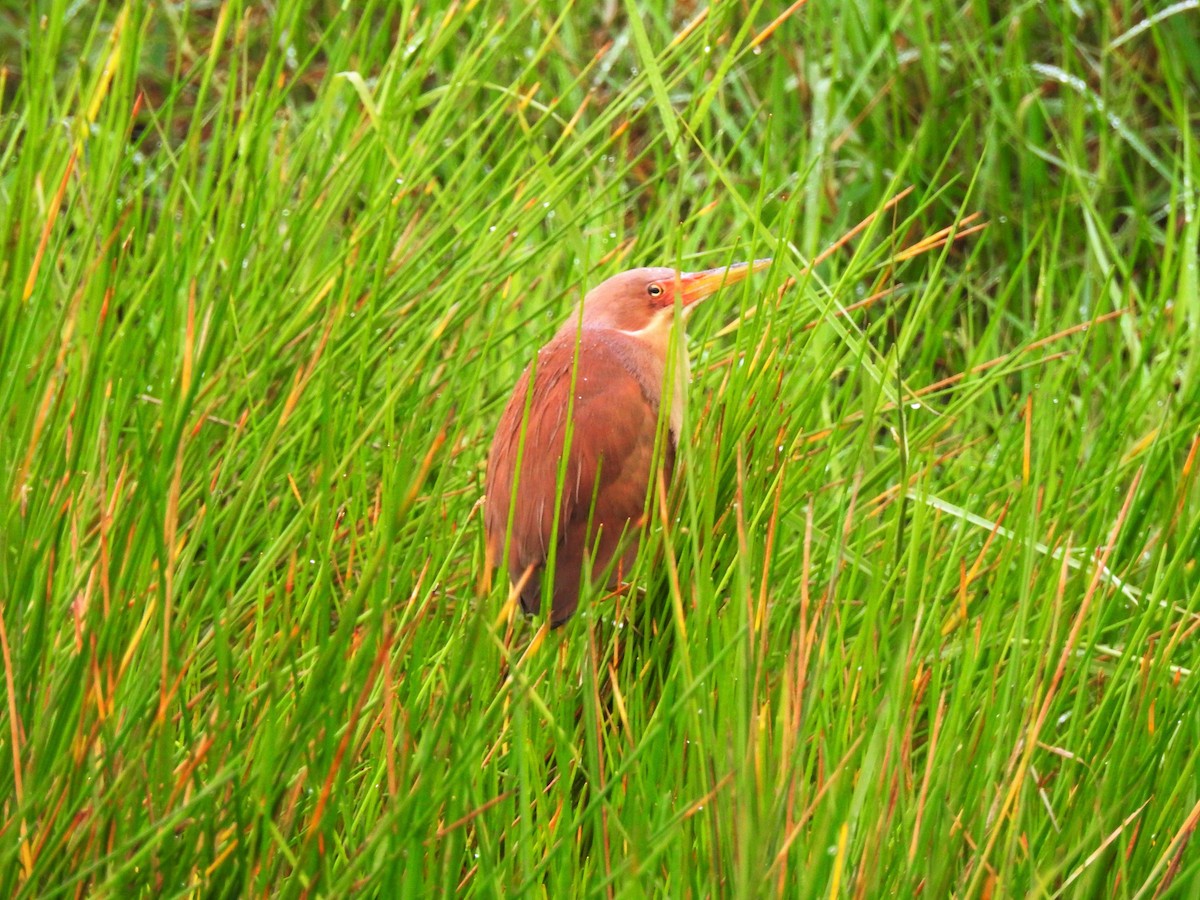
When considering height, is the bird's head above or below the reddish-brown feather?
above

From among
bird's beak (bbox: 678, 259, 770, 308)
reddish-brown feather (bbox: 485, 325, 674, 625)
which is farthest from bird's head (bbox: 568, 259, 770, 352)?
reddish-brown feather (bbox: 485, 325, 674, 625)

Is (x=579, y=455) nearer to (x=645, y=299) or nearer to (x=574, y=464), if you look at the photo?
(x=574, y=464)

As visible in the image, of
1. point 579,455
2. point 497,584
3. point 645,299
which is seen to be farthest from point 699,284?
point 497,584

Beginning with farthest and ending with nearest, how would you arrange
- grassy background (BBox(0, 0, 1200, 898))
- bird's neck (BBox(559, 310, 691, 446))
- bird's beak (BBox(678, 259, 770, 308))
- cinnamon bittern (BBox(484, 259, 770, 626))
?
1. bird's beak (BBox(678, 259, 770, 308))
2. bird's neck (BBox(559, 310, 691, 446))
3. cinnamon bittern (BBox(484, 259, 770, 626))
4. grassy background (BBox(0, 0, 1200, 898))

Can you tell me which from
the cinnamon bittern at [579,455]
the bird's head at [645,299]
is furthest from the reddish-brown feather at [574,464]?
the bird's head at [645,299]

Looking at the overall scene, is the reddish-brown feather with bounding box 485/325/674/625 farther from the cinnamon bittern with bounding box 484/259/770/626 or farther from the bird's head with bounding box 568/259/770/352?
the bird's head with bounding box 568/259/770/352

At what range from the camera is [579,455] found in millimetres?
1728

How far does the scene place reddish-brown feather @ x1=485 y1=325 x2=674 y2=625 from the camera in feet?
5.43

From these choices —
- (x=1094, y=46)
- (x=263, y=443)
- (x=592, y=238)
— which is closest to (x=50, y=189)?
(x=263, y=443)

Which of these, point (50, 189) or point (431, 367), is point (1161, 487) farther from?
point (50, 189)

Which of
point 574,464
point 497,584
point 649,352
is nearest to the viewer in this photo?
point 497,584

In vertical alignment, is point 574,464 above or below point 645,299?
below

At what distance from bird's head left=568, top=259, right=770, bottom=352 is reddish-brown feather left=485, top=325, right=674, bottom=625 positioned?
132 mm

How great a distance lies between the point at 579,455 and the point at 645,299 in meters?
0.33
